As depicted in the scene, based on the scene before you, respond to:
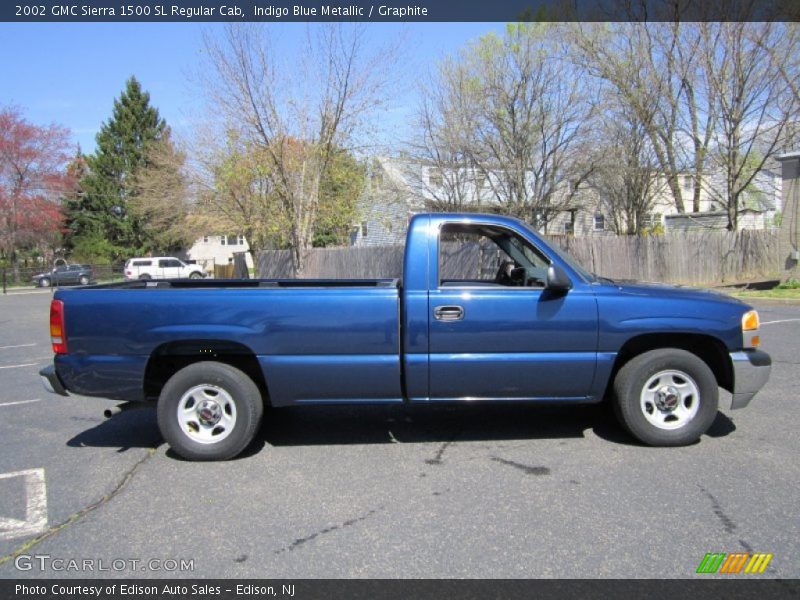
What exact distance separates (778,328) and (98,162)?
5350 cm

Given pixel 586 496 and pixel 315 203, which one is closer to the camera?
pixel 586 496

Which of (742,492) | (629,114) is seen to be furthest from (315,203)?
(742,492)

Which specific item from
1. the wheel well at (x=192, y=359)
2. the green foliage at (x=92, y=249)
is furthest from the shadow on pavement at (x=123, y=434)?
the green foliage at (x=92, y=249)

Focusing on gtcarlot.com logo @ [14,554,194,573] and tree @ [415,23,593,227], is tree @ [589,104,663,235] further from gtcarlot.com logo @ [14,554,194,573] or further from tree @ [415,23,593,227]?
gtcarlot.com logo @ [14,554,194,573]

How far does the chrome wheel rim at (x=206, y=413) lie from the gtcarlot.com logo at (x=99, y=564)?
1454mm

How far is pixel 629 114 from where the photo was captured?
844 inches

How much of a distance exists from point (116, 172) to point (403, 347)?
55.0 m

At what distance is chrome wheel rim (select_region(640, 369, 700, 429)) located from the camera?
477 centimetres

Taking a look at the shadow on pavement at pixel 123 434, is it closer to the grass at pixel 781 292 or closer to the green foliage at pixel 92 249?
the grass at pixel 781 292

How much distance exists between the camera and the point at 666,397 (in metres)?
4.79

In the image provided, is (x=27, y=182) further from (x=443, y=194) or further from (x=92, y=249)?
(x=443, y=194)

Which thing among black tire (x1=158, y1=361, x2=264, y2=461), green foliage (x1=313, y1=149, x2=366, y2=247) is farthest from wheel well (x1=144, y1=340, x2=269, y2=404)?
green foliage (x1=313, y1=149, x2=366, y2=247)

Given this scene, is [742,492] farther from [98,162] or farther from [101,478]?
[98,162]

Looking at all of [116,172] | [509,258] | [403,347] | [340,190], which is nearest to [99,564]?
[403,347]
